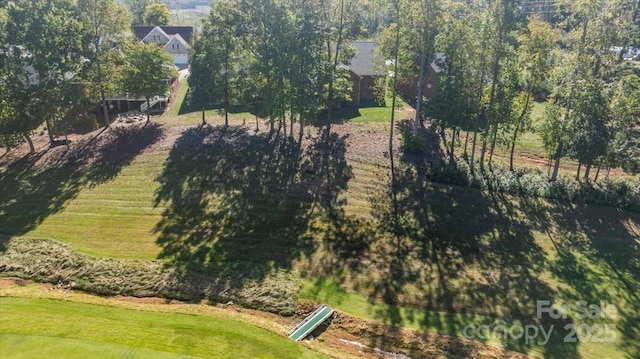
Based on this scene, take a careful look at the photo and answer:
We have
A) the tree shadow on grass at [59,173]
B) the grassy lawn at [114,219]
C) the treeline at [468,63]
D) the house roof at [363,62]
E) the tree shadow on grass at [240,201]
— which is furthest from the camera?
the house roof at [363,62]

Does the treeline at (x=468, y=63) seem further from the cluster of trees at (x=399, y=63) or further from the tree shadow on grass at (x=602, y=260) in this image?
the tree shadow on grass at (x=602, y=260)

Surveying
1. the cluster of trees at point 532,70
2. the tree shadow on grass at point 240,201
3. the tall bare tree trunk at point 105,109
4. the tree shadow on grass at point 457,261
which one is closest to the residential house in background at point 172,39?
the tall bare tree trunk at point 105,109

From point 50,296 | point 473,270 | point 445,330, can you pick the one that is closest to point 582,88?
point 473,270

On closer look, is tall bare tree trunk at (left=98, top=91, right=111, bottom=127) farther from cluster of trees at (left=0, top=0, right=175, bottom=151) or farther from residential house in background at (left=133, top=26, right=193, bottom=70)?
residential house in background at (left=133, top=26, right=193, bottom=70)

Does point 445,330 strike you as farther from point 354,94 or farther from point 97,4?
point 97,4

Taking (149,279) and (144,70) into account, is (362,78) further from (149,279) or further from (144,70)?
(149,279)

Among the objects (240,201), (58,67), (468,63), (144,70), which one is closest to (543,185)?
(468,63)
